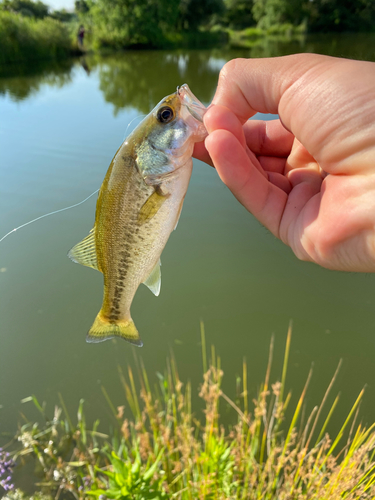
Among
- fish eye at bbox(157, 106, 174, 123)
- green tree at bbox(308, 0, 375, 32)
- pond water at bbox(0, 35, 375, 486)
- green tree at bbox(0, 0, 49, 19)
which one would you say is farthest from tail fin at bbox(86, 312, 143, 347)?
green tree at bbox(0, 0, 49, 19)

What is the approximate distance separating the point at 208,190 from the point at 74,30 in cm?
3326

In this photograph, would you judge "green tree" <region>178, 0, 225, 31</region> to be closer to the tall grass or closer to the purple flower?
the tall grass

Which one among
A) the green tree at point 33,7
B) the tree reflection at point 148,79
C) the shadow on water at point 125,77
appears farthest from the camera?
the green tree at point 33,7

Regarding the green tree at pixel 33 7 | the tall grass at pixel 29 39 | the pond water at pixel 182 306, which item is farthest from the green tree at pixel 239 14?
the pond water at pixel 182 306

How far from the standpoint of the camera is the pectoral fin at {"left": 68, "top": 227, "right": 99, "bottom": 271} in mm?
1847

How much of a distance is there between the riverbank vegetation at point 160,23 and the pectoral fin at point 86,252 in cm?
2426

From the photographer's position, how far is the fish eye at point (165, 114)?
1676mm

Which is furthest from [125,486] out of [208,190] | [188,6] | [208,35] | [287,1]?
[287,1]

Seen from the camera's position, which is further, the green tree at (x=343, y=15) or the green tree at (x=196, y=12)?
the green tree at (x=196, y=12)

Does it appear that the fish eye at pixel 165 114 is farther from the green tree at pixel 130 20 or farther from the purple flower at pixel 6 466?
the green tree at pixel 130 20

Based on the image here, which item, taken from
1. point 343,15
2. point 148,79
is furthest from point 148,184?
point 343,15

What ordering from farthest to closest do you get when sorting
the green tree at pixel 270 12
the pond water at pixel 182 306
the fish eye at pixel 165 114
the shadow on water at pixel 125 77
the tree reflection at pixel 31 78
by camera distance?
the green tree at pixel 270 12 → the tree reflection at pixel 31 78 → the shadow on water at pixel 125 77 → the pond water at pixel 182 306 → the fish eye at pixel 165 114

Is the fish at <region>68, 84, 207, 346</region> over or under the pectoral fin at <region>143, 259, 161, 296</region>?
over

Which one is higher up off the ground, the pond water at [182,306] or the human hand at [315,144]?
the human hand at [315,144]
